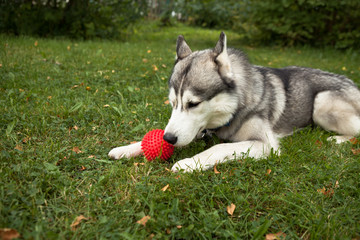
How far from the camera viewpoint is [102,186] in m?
2.18

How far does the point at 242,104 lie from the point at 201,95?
0.57 m

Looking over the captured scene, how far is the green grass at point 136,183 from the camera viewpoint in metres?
1.80

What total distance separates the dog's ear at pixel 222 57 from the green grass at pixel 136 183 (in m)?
0.92

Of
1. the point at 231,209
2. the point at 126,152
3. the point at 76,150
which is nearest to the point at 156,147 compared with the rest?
the point at 126,152

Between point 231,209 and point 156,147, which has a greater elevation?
point 156,147

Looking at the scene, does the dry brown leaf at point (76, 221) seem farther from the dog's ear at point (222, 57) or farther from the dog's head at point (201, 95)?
the dog's ear at point (222, 57)

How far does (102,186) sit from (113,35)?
8.97 m

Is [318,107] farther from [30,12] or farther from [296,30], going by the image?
[30,12]

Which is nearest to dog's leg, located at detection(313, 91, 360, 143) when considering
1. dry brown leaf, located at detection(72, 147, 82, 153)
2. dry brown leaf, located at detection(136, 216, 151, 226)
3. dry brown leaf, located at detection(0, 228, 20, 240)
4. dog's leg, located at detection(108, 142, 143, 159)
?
dog's leg, located at detection(108, 142, 143, 159)

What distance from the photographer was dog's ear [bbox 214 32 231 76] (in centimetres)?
275

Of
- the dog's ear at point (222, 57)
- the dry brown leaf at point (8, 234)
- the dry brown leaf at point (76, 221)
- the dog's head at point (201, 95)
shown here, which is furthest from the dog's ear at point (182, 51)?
the dry brown leaf at point (8, 234)

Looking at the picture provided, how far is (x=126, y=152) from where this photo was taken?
107 inches

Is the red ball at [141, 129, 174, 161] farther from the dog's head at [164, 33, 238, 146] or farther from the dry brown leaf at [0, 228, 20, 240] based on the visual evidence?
the dry brown leaf at [0, 228, 20, 240]

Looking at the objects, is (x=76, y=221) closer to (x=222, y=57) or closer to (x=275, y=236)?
(x=275, y=236)
